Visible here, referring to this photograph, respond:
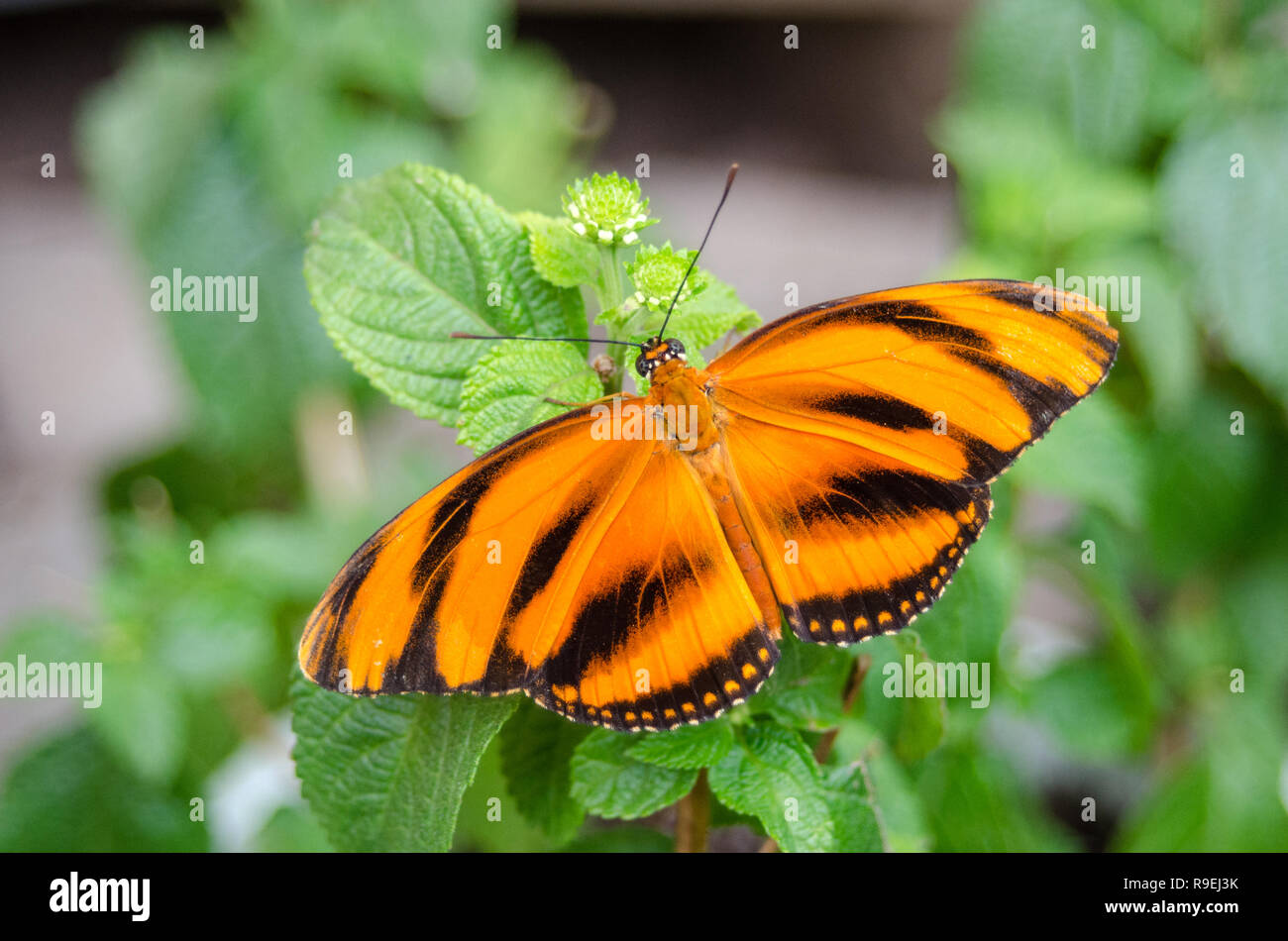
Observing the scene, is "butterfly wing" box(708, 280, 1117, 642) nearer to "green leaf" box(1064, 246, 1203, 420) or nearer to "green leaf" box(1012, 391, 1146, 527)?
"green leaf" box(1012, 391, 1146, 527)

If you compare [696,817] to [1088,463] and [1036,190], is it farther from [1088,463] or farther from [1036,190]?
[1036,190]

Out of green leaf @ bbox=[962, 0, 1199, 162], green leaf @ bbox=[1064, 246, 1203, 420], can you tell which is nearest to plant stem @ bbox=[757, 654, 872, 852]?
green leaf @ bbox=[1064, 246, 1203, 420]

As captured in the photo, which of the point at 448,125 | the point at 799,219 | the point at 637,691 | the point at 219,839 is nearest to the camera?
the point at 637,691

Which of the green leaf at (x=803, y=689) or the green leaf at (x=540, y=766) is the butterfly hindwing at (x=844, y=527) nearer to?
the green leaf at (x=803, y=689)

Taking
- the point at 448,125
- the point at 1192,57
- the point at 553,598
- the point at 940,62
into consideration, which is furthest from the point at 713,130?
the point at 553,598

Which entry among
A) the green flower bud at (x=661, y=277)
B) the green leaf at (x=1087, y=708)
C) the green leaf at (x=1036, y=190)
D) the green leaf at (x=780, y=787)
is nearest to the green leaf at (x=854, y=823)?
the green leaf at (x=780, y=787)

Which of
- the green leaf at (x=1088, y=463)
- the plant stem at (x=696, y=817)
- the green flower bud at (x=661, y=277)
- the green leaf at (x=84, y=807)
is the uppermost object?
the green flower bud at (x=661, y=277)
